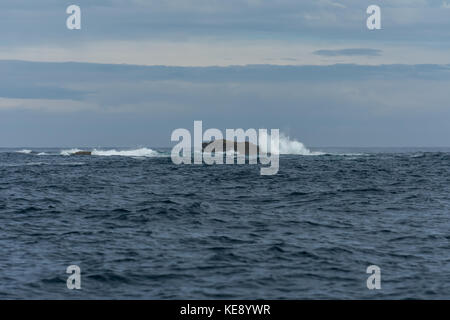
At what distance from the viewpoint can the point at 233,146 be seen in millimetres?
117062

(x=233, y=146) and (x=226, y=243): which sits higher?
(x=233, y=146)

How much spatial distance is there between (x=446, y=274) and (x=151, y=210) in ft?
52.8

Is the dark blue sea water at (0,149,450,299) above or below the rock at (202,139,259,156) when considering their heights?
below

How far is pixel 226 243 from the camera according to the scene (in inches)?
856

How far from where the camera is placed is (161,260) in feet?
62.4

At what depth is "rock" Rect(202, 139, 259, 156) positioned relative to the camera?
112 meters

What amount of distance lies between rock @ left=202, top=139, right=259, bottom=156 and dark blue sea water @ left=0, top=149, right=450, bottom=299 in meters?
72.0

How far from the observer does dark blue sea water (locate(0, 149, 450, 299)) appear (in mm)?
16156

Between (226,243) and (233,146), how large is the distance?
95.5 meters

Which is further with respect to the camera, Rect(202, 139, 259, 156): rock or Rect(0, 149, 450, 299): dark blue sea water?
Rect(202, 139, 259, 156): rock

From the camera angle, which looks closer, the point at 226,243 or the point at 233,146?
the point at 226,243
